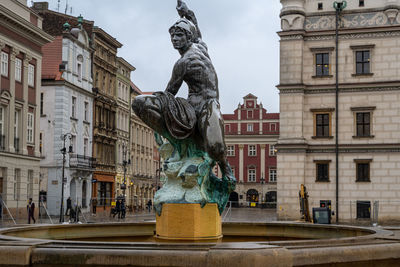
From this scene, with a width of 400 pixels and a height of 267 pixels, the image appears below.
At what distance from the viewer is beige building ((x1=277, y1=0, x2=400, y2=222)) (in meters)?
39.1

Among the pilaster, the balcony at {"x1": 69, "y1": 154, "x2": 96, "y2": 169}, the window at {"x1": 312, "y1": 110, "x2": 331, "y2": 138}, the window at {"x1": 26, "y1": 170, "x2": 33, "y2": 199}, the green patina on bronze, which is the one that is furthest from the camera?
the pilaster

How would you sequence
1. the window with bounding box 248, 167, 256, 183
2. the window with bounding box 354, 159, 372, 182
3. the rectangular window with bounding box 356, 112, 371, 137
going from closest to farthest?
the window with bounding box 354, 159, 372, 182 < the rectangular window with bounding box 356, 112, 371, 137 < the window with bounding box 248, 167, 256, 183

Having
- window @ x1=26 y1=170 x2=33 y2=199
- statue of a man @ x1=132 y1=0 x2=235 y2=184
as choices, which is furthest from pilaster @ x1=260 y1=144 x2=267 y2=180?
statue of a man @ x1=132 y1=0 x2=235 y2=184

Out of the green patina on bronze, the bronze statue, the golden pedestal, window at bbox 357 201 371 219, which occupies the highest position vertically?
the bronze statue

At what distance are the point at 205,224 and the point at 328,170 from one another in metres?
31.4

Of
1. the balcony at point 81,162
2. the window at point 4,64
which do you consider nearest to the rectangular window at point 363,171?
the window at point 4,64

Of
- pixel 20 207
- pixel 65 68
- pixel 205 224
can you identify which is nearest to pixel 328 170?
pixel 20 207

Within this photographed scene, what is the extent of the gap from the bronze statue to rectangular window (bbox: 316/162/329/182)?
30384 millimetres

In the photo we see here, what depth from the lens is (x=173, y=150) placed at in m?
10.4

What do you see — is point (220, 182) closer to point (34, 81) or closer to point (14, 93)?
point (14, 93)

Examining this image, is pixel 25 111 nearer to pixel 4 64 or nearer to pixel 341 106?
pixel 4 64

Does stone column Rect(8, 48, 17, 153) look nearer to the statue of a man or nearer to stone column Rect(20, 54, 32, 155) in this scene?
stone column Rect(20, 54, 32, 155)

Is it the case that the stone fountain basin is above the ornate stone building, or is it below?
below

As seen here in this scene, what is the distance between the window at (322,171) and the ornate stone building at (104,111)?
23.1 metres
